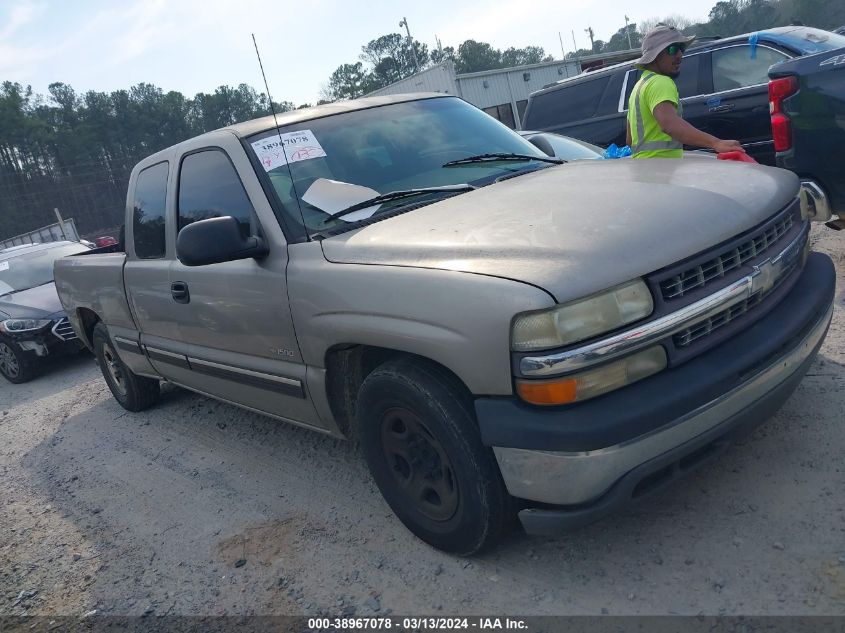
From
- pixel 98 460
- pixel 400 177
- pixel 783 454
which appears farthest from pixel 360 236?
pixel 98 460

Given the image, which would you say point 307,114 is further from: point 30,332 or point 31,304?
point 31,304

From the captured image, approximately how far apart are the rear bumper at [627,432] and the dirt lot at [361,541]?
0.40 meters

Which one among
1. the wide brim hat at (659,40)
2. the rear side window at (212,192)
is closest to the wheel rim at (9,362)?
the rear side window at (212,192)

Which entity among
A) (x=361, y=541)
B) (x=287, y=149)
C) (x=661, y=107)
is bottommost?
(x=361, y=541)

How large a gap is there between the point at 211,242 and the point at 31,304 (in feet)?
21.4

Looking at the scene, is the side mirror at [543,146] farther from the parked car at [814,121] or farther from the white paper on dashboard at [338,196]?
the parked car at [814,121]

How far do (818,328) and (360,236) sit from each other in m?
1.89

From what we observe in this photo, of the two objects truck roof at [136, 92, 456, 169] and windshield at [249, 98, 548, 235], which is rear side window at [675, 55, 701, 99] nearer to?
windshield at [249, 98, 548, 235]

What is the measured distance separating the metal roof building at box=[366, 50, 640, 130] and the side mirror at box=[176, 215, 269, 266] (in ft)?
84.9

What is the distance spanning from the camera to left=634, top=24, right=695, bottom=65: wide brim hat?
423 centimetres

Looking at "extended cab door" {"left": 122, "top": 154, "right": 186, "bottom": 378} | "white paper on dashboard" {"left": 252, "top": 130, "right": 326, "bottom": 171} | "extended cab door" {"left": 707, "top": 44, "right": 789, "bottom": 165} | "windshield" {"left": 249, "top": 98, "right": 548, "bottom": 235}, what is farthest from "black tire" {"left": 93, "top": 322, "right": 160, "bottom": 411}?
"extended cab door" {"left": 707, "top": 44, "right": 789, "bottom": 165}

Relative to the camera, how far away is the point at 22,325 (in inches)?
313

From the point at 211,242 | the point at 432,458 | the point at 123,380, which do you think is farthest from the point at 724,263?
the point at 123,380

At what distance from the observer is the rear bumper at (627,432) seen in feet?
7.10
